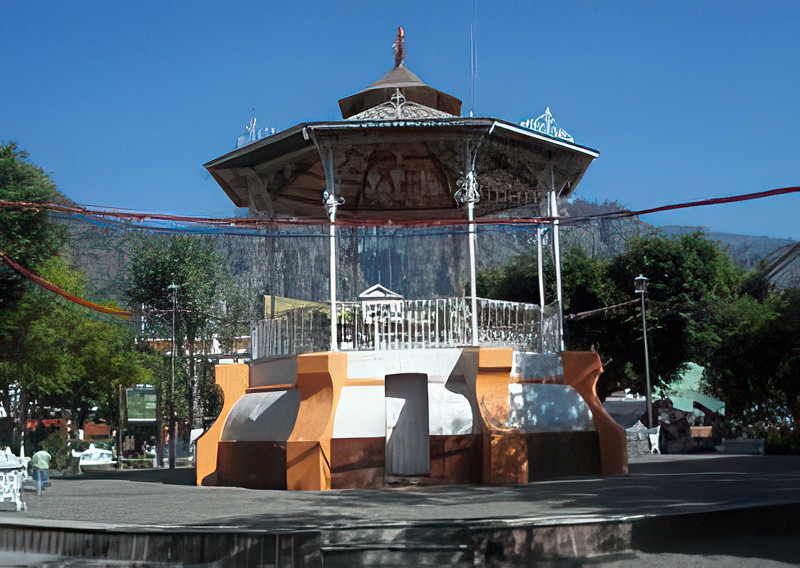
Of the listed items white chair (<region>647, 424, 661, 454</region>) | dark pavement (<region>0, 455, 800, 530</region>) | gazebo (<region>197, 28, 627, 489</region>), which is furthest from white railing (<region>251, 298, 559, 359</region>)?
white chair (<region>647, 424, 661, 454</region>)

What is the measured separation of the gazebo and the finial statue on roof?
1.67 m

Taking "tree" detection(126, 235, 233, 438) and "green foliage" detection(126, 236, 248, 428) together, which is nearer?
"green foliage" detection(126, 236, 248, 428)

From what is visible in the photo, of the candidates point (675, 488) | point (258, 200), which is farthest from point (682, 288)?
point (675, 488)

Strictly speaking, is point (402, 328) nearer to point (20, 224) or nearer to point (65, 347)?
point (20, 224)

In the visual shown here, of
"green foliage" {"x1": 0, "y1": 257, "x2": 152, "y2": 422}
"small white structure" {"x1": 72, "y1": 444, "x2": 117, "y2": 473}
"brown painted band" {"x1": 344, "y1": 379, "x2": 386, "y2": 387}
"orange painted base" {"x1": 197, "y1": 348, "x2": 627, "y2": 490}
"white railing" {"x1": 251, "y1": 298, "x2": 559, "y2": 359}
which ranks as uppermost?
"green foliage" {"x1": 0, "y1": 257, "x2": 152, "y2": 422}

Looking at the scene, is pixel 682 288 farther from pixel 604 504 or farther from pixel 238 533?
pixel 238 533

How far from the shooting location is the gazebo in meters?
17.0

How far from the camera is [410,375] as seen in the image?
1775cm

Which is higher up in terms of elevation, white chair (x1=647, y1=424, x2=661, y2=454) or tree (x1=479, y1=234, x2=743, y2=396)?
tree (x1=479, y1=234, x2=743, y2=396)

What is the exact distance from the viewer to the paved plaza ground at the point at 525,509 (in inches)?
391

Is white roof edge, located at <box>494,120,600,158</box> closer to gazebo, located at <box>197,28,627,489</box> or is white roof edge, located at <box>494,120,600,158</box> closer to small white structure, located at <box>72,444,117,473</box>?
gazebo, located at <box>197,28,627,489</box>

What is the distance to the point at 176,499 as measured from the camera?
50.8ft

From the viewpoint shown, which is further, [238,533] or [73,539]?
[73,539]

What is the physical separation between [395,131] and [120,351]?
39165 mm
